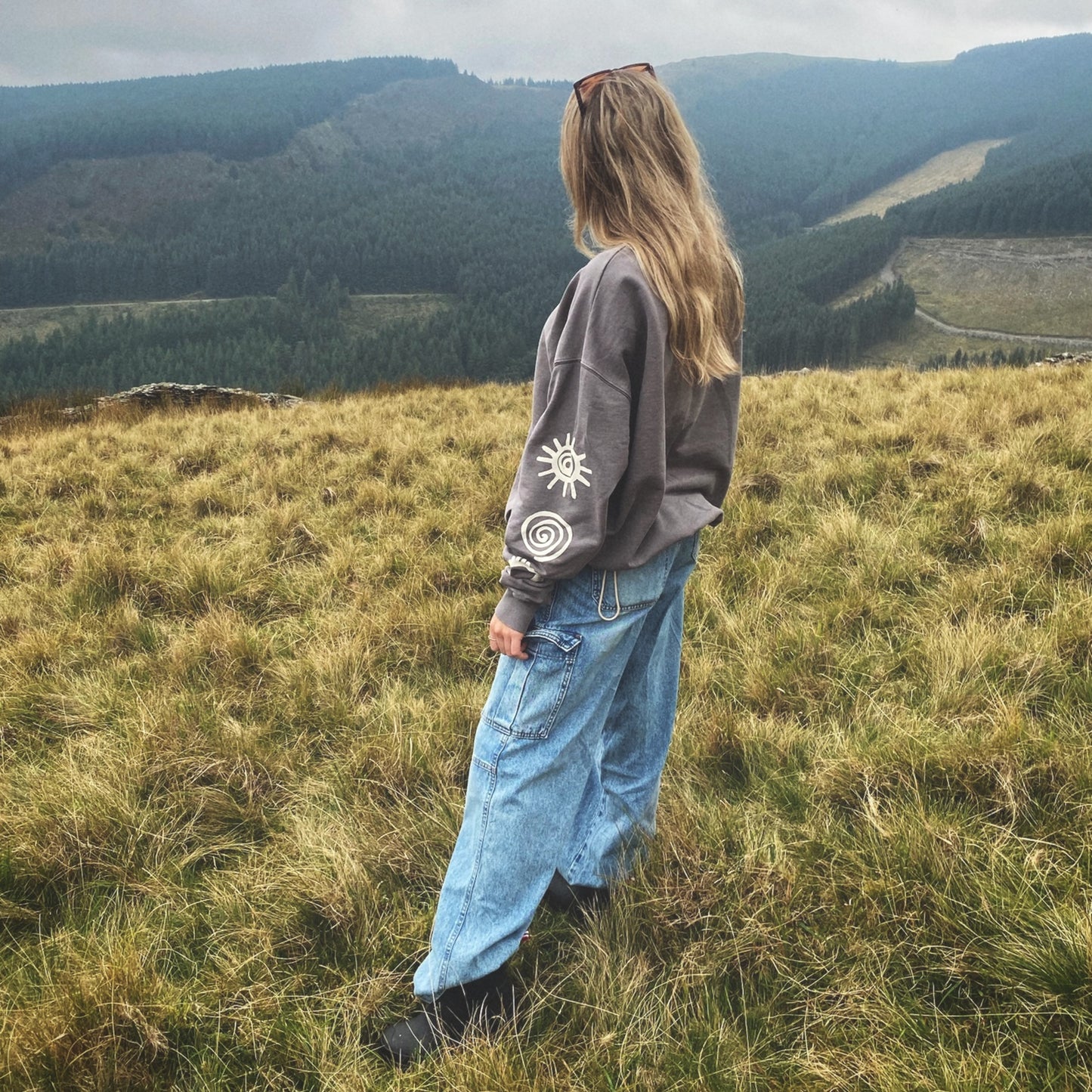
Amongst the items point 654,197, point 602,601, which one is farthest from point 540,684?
point 654,197

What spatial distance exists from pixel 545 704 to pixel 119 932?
1413 millimetres

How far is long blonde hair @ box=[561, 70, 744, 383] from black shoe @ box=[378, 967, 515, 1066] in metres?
1.51

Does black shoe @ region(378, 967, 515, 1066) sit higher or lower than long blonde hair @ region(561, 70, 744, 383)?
lower

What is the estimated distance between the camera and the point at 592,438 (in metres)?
1.43

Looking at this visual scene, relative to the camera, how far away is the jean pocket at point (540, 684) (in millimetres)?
1569

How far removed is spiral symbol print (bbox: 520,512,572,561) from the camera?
1.44 metres

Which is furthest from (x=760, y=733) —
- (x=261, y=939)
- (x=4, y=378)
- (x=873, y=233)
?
(x=873, y=233)

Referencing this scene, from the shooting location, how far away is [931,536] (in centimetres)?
395

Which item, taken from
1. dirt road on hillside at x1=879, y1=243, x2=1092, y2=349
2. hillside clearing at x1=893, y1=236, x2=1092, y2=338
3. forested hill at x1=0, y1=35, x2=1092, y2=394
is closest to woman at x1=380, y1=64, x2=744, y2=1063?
forested hill at x1=0, y1=35, x2=1092, y2=394

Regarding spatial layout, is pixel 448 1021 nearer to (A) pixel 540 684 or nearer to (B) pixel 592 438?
(A) pixel 540 684

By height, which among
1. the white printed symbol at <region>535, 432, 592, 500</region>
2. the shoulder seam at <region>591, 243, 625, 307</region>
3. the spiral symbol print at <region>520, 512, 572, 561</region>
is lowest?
the spiral symbol print at <region>520, 512, 572, 561</region>

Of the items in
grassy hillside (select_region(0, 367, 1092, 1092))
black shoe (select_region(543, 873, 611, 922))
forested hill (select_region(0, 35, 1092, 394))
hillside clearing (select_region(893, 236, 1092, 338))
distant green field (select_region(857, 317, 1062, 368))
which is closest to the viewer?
grassy hillside (select_region(0, 367, 1092, 1092))

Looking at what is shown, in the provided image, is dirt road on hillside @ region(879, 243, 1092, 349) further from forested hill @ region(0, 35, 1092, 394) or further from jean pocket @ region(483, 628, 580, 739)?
jean pocket @ region(483, 628, 580, 739)

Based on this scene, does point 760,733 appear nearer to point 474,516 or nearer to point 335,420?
point 474,516
